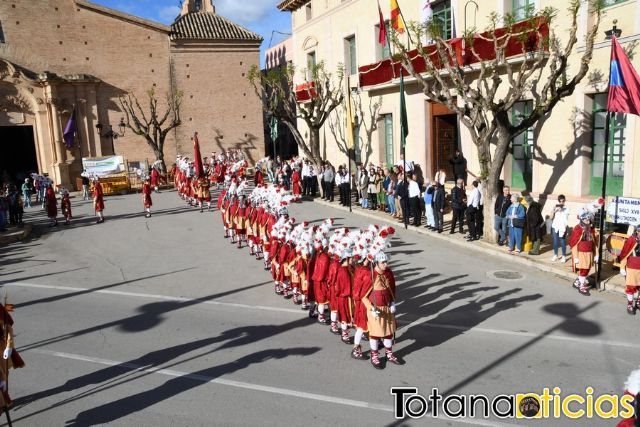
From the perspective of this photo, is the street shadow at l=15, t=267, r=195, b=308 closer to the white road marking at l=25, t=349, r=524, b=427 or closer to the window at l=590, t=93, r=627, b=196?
the white road marking at l=25, t=349, r=524, b=427

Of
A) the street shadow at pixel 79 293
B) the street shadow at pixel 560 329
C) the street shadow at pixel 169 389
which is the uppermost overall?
the street shadow at pixel 79 293

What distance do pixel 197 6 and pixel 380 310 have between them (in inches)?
1989

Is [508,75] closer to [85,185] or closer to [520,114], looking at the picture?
[520,114]

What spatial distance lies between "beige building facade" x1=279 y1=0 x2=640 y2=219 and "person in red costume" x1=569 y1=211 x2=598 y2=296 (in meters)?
3.89

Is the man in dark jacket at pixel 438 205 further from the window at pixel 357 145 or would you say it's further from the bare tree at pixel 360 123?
the window at pixel 357 145

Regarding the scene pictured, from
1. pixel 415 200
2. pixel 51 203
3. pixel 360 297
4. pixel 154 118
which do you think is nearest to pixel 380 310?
pixel 360 297

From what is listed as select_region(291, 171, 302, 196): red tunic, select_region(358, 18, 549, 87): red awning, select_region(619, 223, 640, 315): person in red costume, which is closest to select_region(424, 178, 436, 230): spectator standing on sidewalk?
select_region(358, 18, 549, 87): red awning

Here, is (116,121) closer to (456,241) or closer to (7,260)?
(7,260)

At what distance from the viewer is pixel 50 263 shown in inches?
588

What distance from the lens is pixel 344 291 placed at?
329 inches

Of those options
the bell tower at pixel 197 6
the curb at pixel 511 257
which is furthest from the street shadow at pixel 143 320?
the bell tower at pixel 197 6

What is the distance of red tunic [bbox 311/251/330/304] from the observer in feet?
29.8

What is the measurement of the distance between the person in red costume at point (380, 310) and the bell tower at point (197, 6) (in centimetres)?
4450

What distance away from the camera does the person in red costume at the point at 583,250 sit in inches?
405
